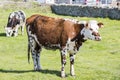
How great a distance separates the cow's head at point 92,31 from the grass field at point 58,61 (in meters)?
1.68

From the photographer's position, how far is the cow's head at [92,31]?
13.8 meters

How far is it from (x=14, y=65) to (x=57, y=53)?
3.76m

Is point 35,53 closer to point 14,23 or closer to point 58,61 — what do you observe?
point 58,61

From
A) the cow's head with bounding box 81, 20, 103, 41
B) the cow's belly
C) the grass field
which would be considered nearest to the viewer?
the cow's head with bounding box 81, 20, 103, 41

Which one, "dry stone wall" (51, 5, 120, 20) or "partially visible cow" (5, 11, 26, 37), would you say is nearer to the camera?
"partially visible cow" (5, 11, 26, 37)

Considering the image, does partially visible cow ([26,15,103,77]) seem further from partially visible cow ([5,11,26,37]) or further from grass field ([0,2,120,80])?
partially visible cow ([5,11,26,37])

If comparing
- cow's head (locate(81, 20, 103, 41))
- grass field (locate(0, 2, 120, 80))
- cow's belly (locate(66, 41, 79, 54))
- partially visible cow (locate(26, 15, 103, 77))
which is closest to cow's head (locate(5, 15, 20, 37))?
grass field (locate(0, 2, 120, 80))

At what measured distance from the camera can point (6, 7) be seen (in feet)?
145

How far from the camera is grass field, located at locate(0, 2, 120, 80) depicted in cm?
1491

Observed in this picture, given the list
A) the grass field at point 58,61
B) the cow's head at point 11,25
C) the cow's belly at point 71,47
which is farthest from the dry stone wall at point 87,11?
the cow's belly at point 71,47

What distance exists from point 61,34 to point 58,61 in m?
4.35

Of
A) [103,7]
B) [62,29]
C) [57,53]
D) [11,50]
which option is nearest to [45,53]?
[57,53]

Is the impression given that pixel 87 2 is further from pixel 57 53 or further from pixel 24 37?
pixel 57 53

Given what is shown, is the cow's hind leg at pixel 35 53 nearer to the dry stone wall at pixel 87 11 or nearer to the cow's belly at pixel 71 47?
the cow's belly at pixel 71 47
